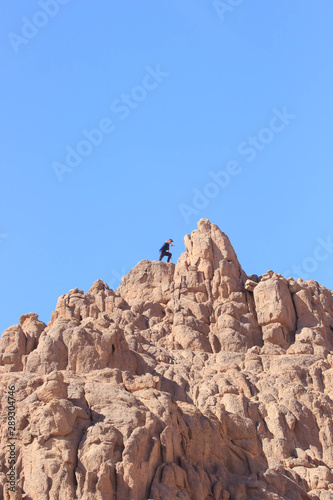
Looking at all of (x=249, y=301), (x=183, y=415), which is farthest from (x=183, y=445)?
(x=249, y=301)

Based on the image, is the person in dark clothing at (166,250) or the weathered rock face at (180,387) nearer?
the weathered rock face at (180,387)

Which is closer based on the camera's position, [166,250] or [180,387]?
[180,387]

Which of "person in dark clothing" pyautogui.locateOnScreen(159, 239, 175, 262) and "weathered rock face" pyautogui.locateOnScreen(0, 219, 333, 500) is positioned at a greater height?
"person in dark clothing" pyautogui.locateOnScreen(159, 239, 175, 262)

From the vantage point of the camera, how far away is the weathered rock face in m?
40.5

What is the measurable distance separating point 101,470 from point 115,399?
209 inches

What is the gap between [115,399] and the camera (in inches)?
1732

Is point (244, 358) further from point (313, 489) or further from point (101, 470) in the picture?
point (101, 470)

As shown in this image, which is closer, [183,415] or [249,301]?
[183,415]

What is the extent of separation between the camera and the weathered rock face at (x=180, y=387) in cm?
4050

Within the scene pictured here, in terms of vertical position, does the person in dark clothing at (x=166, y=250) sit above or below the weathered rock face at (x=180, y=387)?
above

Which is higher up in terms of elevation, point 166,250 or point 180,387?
point 166,250

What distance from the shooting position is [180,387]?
50.8 m

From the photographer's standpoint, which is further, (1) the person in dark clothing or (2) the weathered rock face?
(1) the person in dark clothing

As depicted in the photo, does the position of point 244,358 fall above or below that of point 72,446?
above
